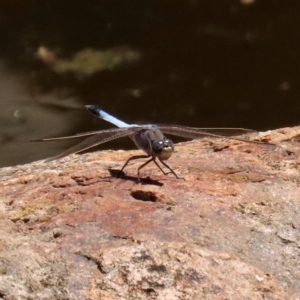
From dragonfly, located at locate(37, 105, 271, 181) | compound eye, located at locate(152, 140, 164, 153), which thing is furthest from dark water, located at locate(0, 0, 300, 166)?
compound eye, located at locate(152, 140, 164, 153)

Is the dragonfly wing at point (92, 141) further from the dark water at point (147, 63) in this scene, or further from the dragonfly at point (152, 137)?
the dark water at point (147, 63)

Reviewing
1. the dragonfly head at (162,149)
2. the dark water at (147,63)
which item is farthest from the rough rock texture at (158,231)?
the dark water at (147,63)

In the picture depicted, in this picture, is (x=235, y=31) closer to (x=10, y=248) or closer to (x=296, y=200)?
(x=296, y=200)

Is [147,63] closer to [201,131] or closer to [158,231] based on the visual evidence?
[201,131]

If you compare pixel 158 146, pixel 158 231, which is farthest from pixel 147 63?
pixel 158 231

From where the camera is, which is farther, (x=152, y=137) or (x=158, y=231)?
(x=152, y=137)

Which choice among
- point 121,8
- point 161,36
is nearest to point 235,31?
point 161,36
